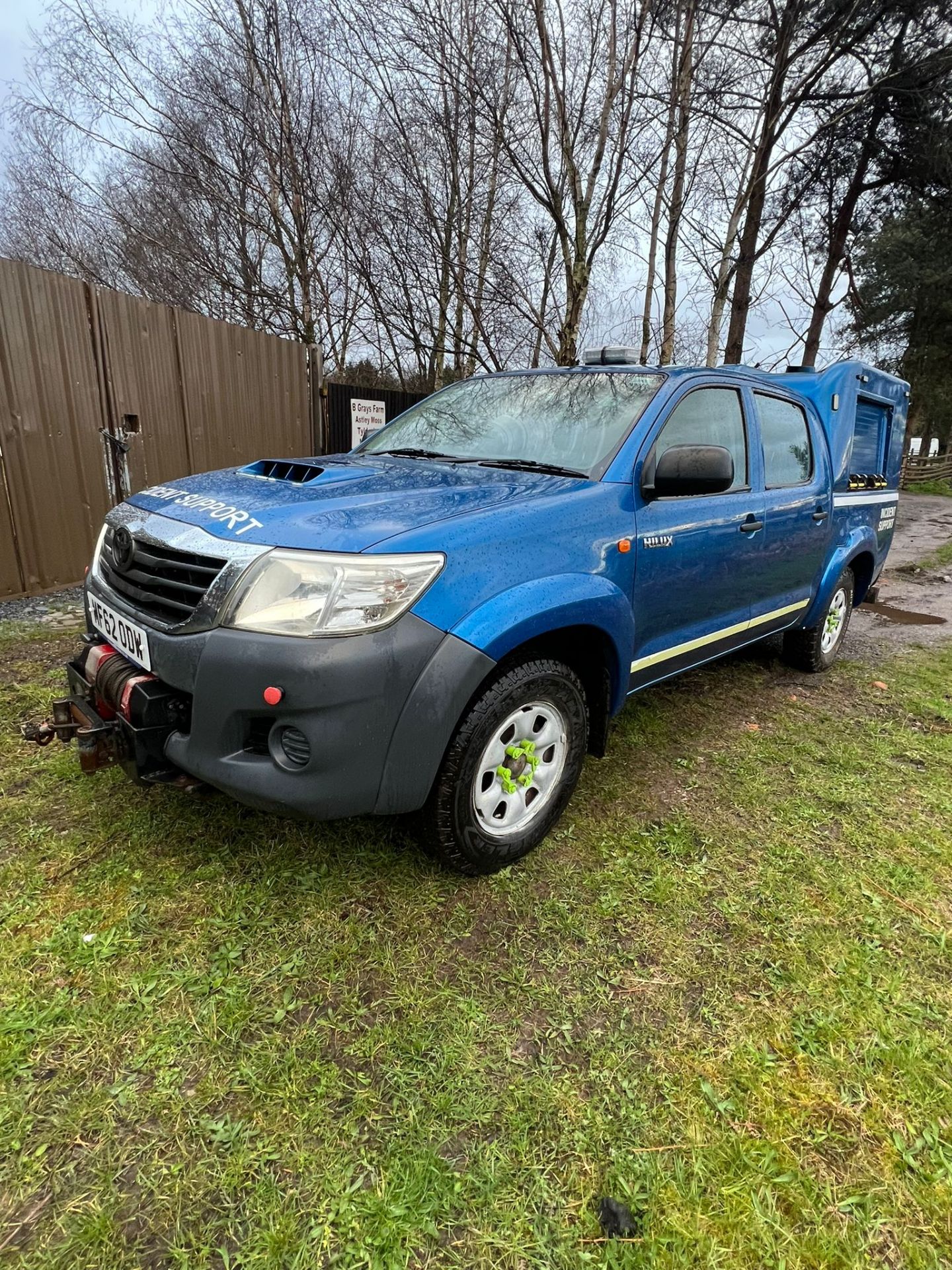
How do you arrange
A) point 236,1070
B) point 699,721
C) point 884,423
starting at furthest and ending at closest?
1. point 884,423
2. point 699,721
3. point 236,1070

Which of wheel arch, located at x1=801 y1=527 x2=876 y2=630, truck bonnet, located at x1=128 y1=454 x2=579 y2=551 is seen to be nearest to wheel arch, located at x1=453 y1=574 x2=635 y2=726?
truck bonnet, located at x1=128 y1=454 x2=579 y2=551

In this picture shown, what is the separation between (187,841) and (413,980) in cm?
104

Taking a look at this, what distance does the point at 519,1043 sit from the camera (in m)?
1.78

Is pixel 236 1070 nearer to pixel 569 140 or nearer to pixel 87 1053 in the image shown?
pixel 87 1053

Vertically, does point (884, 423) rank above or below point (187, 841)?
above

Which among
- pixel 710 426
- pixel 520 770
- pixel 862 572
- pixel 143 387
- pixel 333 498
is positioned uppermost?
pixel 143 387

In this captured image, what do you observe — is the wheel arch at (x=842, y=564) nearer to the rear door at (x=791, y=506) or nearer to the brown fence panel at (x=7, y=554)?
the rear door at (x=791, y=506)

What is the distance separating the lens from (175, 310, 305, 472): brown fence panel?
6.39 m

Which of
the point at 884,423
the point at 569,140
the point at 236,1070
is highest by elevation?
the point at 569,140

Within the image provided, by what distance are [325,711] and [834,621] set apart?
4.35 metres

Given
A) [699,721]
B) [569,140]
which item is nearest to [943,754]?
[699,721]

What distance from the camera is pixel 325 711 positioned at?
181 cm

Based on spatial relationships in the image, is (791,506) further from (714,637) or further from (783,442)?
(714,637)

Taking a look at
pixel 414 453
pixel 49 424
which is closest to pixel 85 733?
pixel 414 453
